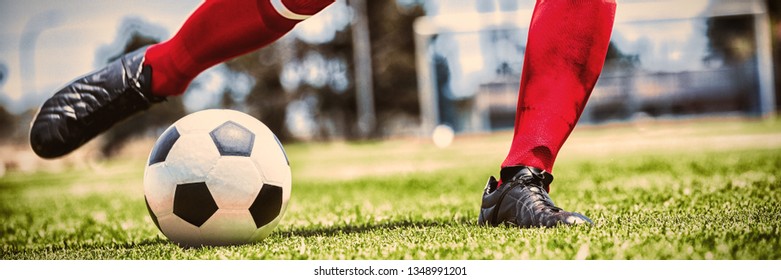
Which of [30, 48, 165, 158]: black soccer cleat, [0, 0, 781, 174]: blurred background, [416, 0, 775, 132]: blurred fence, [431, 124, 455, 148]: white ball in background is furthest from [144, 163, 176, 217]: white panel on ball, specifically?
[431, 124, 455, 148]: white ball in background

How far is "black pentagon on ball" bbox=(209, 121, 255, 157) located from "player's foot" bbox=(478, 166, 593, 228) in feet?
A: 1.91

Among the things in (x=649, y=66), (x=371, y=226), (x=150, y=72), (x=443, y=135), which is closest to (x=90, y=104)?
(x=150, y=72)

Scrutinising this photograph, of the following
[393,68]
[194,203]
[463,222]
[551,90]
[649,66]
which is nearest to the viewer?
[194,203]

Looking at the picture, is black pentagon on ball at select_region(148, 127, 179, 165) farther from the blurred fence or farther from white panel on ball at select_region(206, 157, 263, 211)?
the blurred fence

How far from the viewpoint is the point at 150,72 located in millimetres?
1983

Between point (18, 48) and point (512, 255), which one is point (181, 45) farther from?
point (18, 48)

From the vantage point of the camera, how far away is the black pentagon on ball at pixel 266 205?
1.65 m

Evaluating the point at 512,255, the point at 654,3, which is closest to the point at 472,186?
the point at 512,255

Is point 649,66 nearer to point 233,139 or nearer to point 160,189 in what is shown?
point 233,139

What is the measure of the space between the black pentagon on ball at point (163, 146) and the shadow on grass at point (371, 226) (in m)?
0.38

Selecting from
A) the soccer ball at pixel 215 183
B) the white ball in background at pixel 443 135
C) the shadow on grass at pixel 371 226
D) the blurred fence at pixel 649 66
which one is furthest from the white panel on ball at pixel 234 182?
the white ball in background at pixel 443 135

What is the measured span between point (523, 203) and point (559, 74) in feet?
1.05

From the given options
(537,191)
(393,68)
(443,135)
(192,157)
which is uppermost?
(393,68)

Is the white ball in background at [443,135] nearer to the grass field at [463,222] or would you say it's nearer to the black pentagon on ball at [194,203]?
the grass field at [463,222]
